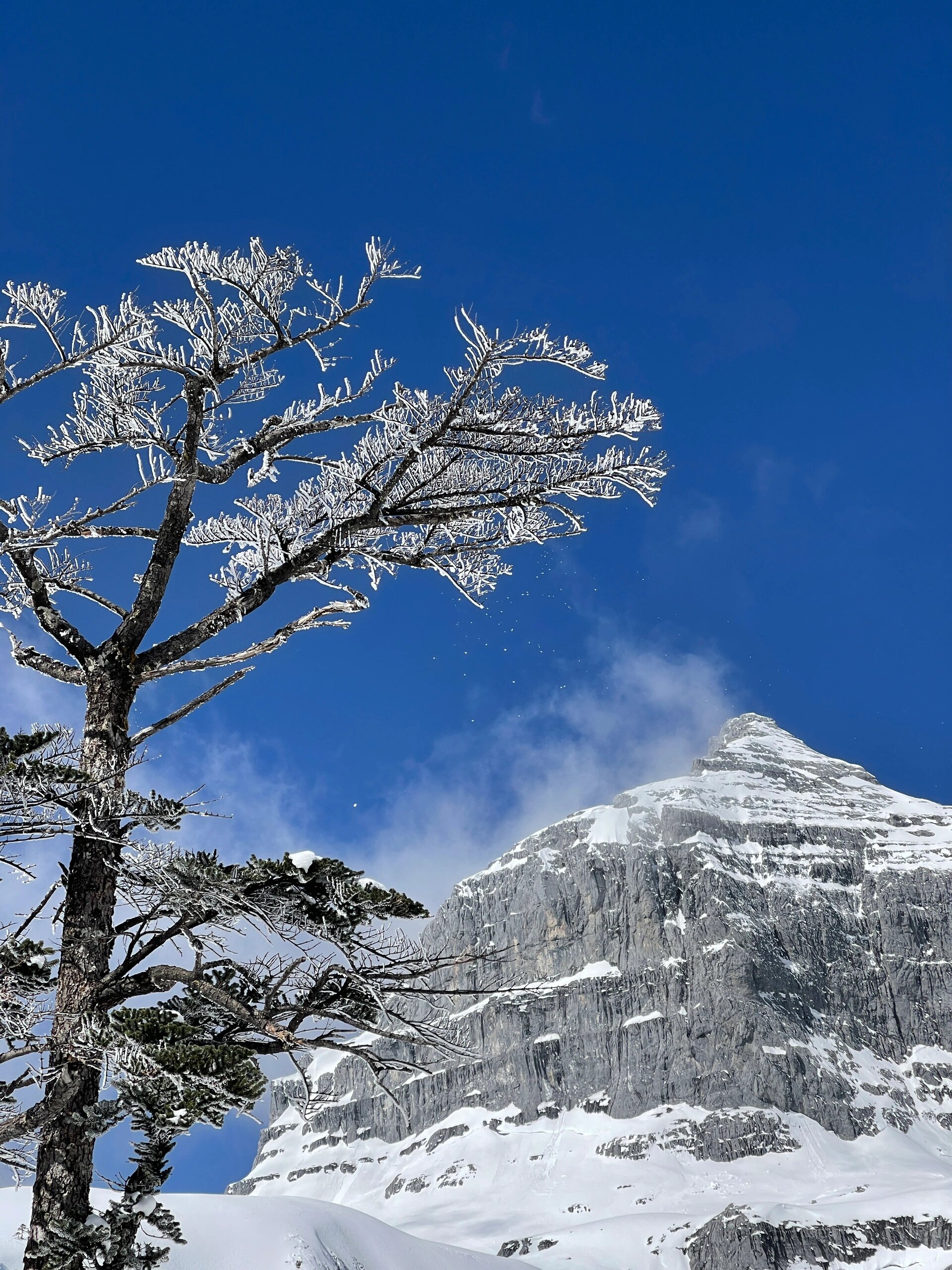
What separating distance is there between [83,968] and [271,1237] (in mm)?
23065

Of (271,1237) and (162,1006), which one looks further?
(271,1237)

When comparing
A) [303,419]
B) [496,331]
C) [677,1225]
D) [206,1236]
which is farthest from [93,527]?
[677,1225]

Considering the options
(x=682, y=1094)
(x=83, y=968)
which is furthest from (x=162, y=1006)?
(x=682, y=1094)

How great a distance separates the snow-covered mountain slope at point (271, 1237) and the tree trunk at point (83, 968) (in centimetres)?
1588

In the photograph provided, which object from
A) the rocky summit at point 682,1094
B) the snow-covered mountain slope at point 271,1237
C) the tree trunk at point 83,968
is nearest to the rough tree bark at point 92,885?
the tree trunk at point 83,968

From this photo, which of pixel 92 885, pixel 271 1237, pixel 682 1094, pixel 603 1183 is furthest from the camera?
pixel 682 1094

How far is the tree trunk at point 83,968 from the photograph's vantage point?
508cm

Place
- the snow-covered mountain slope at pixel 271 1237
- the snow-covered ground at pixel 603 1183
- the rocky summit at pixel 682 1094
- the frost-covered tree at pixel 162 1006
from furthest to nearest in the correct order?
the rocky summit at pixel 682 1094
the snow-covered ground at pixel 603 1183
the snow-covered mountain slope at pixel 271 1237
the frost-covered tree at pixel 162 1006

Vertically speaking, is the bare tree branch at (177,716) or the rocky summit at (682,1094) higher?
the rocky summit at (682,1094)

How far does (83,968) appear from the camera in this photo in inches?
220

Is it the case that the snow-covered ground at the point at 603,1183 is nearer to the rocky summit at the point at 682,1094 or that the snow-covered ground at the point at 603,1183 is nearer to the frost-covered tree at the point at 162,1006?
the rocky summit at the point at 682,1094

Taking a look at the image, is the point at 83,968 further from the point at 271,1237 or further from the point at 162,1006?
the point at 271,1237

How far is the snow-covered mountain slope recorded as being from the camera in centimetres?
2120

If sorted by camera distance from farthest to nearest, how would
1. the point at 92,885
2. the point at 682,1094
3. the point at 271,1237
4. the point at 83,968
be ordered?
the point at 682,1094, the point at 271,1237, the point at 92,885, the point at 83,968
